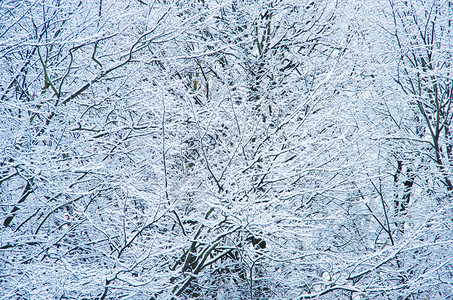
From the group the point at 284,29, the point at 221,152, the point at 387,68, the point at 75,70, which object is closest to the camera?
the point at 75,70

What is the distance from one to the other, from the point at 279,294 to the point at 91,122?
3.49 metres

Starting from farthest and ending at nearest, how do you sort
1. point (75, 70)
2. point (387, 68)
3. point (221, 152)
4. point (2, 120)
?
1. point (387, 68)
2. point (221, 152)
3. point (75, 70)
4. point (2, 120)

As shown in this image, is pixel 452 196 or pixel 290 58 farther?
pixel 290 58

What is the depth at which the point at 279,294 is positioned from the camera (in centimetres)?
538

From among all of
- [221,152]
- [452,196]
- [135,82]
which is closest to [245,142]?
[221,152]

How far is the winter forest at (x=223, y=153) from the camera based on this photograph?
12.8 ft

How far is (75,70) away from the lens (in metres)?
4.84

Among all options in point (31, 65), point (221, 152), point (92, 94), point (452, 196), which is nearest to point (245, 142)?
point (221, 152)

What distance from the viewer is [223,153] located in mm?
5297

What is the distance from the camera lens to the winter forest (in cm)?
390

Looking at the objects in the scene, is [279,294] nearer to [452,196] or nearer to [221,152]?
[221,152]

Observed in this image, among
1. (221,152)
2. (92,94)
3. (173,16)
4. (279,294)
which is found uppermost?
(173,16)

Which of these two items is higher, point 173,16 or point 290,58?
point 173,16

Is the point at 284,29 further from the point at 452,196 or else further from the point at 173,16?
the point at 452,196
